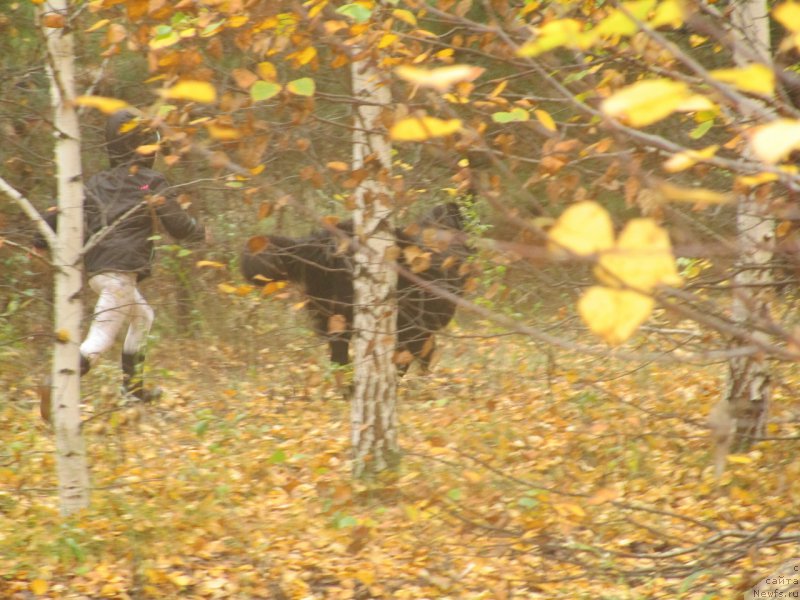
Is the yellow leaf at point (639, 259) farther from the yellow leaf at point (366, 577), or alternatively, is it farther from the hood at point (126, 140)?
the hood at point (126, 140)

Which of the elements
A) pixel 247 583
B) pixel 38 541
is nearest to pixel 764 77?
pixel 247 583

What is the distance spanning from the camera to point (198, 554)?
522 centimetres

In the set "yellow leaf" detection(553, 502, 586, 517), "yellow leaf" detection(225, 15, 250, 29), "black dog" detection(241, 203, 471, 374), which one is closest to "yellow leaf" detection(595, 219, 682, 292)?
"yellow leaf" detection(553, 502, 586, 517)

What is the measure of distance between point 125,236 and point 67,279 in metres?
1.96

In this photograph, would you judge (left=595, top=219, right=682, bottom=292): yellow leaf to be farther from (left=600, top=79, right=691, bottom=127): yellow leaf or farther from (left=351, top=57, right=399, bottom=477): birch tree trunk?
(left=351, top=57, right=399, bottom=477): birch tree trunk

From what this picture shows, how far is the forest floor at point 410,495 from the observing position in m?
4.79

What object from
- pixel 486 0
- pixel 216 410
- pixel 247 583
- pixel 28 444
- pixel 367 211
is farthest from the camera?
pixel 216 410

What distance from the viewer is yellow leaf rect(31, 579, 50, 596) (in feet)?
15.1

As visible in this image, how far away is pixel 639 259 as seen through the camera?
1510 mm

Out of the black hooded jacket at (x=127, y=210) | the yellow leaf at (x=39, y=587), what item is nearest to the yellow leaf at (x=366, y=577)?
the yellow leaf at (x=39, y=587)

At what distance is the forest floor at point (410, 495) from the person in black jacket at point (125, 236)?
1.50ft

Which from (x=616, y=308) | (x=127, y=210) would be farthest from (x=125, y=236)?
(x=616, y=308)

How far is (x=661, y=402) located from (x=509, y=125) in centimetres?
329

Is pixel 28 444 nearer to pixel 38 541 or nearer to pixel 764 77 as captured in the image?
pixel 38 541
